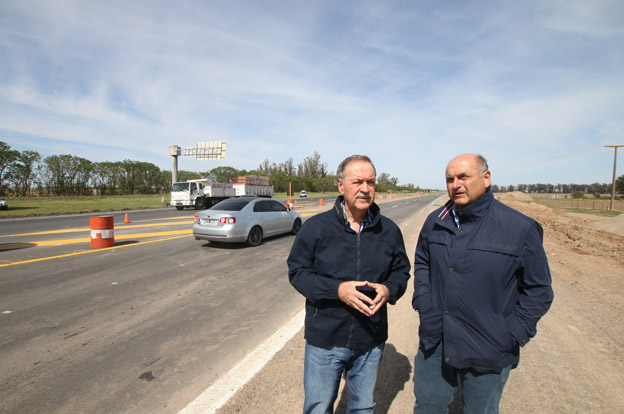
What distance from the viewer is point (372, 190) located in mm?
1995

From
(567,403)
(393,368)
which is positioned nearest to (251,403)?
(393,368)

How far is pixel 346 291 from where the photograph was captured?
177cm

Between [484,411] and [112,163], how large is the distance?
252 feet

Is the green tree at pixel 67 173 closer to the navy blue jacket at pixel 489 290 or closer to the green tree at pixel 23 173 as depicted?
the green tree at pixel 23 173

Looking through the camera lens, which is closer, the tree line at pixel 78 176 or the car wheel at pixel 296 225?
the car wheel at pixel 296 225

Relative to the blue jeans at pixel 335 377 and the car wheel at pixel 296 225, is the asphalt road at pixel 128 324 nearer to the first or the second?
the blue jeans at pixel 335 377

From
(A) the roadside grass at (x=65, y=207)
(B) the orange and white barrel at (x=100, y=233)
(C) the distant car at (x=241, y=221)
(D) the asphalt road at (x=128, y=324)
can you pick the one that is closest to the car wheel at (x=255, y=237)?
(C) the distant car at (x=241, y=221)

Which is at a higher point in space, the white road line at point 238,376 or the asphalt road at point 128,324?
the white road line at point 238,376

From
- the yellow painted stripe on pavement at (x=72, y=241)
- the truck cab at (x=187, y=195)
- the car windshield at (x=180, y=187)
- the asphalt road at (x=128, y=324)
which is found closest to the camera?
the asphalt road at (x=128, y=324)

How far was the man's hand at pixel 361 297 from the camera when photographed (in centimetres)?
174

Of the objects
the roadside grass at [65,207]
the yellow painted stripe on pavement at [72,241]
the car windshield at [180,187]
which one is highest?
the car windshield at [180,187]

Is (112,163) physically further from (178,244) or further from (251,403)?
(251,403)

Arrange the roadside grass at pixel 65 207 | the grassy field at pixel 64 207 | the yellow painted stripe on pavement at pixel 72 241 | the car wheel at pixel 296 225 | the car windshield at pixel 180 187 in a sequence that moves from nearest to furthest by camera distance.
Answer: the yellow painted stripe on pavement at pixel 72 241 → the car wheel at pixel 296 225 → the roadside grass at pixel 65 207 → the grassy field at pixel 64 207 → the car windshield at pixel 180 187

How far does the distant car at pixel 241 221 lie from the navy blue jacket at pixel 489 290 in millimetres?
7760
